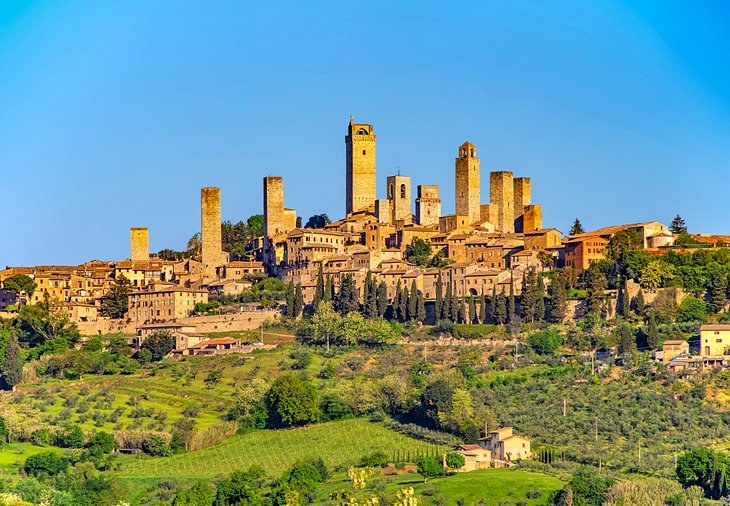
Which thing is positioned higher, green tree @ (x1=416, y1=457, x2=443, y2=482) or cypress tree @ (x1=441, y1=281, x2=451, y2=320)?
cypress tree @ (x1=441, y1=281, x2=451, y2=320)

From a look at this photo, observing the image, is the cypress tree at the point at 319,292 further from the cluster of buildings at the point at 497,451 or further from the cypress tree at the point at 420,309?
the cluster of buildings at the point at 497,451


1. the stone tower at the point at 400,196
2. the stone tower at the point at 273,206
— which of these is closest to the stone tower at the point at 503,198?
the stone tower at the point at 400,196

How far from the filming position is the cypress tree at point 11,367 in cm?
7038

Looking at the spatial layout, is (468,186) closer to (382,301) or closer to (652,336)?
→ (382,301)

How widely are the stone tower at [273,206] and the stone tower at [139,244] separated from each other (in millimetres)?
7043

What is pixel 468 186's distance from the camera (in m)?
87.9

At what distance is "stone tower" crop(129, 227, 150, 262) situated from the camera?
88750 millimetres

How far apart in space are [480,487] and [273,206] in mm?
36410

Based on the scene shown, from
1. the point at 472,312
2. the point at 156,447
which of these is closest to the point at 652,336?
the point at 472,312

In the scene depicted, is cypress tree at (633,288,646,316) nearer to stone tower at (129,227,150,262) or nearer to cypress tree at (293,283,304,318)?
cypress tree at (293,283,304,318)

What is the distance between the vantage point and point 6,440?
6328 centimetres

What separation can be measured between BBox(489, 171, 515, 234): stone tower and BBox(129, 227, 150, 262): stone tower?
18.9m

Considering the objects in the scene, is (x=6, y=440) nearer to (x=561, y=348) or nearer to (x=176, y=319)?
(x=176, y=319)

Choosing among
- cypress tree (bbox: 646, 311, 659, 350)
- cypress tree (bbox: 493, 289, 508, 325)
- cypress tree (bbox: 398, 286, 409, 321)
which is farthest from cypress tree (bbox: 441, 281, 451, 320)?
cypress tree (bbox: 646, 311, 659, 350)
